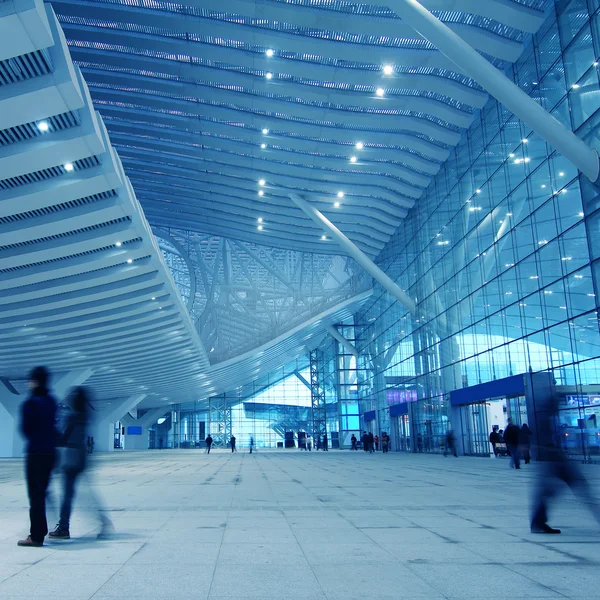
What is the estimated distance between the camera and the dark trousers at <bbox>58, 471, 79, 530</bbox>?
19.1ft

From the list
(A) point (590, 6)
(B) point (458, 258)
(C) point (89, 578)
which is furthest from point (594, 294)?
(C) point (89, 578)

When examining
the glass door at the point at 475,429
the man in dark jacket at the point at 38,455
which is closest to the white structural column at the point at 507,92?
the man in dark jacket at the point at 38,455

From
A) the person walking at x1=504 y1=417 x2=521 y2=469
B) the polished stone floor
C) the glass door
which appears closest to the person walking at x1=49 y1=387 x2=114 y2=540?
the polished stone floor

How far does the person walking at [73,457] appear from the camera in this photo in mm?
5828

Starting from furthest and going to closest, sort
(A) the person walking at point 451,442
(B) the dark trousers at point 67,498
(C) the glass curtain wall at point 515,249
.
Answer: (A) the person walking at point 451,442
(C) the glass curtain wall at point 515,249
(B) the dark trousers at point 67,498

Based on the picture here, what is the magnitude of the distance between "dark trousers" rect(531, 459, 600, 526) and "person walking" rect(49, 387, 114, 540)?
381cm

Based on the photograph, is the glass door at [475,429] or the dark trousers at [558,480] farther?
the glass door at [475,429]

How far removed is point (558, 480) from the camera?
575cm

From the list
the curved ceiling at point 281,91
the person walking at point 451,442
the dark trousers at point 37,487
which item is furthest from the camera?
the person walking at point 451,442

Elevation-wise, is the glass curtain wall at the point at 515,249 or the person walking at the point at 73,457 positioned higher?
the glass curtain wall at the point at 515,249

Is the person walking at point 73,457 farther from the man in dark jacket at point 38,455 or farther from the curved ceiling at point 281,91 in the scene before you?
the curved ceiling at point 281,91

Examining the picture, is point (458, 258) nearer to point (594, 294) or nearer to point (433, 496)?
point (594, 294)

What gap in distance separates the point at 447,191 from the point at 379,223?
7.46 metres

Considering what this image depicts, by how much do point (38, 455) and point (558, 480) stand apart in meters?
4.31
